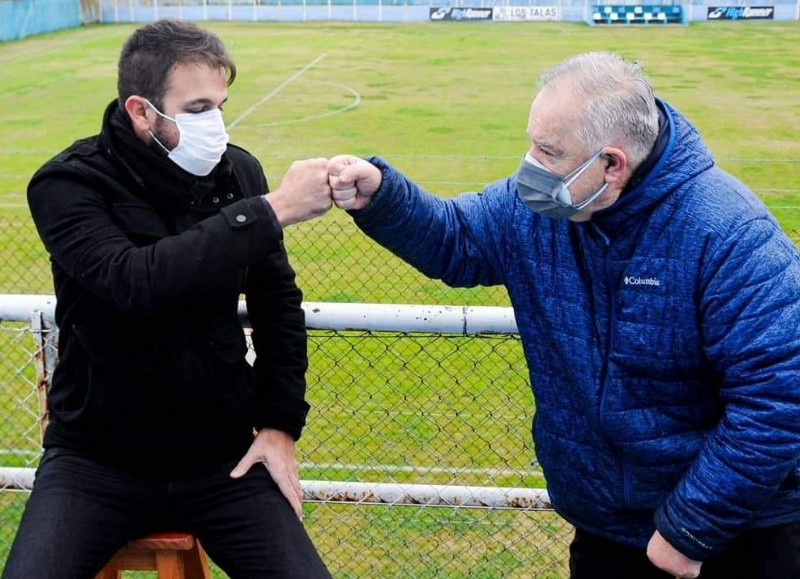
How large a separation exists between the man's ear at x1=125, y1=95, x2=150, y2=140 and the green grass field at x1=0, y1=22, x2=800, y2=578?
A: 1579 mm

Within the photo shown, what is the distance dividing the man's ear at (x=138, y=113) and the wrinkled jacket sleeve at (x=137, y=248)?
238mm

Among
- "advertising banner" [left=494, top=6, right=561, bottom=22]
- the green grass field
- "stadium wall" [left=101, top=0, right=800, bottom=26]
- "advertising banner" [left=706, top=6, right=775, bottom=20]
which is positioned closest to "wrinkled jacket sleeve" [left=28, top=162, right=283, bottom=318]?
the green grass field

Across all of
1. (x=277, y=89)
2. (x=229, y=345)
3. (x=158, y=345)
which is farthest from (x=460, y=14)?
(x=158, y=345)

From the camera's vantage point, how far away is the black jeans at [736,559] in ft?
8.96

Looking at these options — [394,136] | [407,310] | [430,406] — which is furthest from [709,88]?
[407,310]

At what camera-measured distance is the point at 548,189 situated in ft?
8.75

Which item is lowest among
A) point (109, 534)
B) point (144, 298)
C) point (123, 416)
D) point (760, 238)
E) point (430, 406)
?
point (430, 406)

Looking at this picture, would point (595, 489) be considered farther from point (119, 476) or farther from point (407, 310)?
point (119, 476)

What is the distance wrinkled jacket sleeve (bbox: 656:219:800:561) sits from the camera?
2430 millimetres

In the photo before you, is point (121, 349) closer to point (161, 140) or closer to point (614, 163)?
point (161, 140)

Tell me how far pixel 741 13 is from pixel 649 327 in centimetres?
5372

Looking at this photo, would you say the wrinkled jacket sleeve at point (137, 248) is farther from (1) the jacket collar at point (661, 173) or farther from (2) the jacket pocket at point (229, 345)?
(1) the jacket collar at point (661, 173)

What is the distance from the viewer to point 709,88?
27.5 m

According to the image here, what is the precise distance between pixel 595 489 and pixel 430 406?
14.4ft
